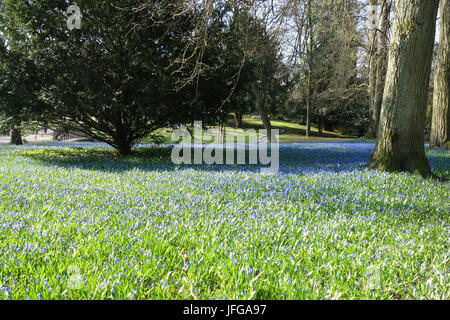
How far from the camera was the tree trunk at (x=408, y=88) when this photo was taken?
22.9 ft

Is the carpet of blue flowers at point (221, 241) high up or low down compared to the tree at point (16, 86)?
down

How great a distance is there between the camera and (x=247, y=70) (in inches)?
458

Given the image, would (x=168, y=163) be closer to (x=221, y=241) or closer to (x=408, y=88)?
(x=221, y=241)

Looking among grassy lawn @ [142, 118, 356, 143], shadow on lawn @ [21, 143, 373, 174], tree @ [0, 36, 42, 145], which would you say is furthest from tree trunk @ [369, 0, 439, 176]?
grassy lawn @ [142, 118, 356, 143]

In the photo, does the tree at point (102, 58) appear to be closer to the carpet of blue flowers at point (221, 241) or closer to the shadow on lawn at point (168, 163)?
the shadow on lawn at point (168, 163)

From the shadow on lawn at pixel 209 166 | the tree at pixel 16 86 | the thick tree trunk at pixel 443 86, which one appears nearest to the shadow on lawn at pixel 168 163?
the shadow on lawn at pixel 209 166

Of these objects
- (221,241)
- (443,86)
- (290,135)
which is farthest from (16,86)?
(290,135)

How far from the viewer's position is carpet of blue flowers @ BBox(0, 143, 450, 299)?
2.23 meters

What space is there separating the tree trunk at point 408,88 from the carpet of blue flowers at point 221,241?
1813 millimetres

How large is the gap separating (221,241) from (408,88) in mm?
6343

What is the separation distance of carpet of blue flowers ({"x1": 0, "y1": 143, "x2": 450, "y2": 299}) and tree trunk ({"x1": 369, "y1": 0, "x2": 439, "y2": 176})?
1813 millimetres

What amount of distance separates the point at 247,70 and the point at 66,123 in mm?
6991

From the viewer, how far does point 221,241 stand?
3139 mm
